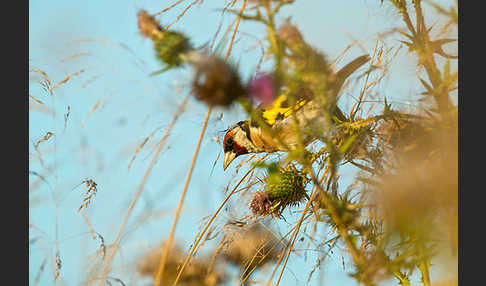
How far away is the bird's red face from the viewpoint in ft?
5.37

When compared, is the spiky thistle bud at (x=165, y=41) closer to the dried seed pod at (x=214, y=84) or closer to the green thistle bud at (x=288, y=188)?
the dried seed pod at (x=214, y=84)

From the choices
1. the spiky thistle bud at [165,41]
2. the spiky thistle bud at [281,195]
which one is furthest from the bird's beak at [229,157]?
the spiky thistle bud at [165,41]

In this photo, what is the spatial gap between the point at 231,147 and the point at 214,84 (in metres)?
1.16

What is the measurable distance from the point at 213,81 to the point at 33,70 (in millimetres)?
755

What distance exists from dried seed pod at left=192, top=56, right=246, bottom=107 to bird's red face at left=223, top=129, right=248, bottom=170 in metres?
1.12

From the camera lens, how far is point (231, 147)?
1651 mm

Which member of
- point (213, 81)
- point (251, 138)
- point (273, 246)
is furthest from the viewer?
point (251, 138)

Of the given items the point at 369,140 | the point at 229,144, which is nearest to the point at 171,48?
the point at 369,140

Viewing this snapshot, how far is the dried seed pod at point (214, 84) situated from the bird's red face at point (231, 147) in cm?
112

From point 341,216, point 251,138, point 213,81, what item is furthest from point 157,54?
point 251,138

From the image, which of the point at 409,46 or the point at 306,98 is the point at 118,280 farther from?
the point at 409,46

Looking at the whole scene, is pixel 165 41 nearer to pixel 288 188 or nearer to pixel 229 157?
pixel 288 188

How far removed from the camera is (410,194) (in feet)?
1.86

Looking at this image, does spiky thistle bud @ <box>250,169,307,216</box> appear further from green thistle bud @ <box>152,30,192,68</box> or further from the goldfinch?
green thistle bud @ <box>152,30,192,68</box>
